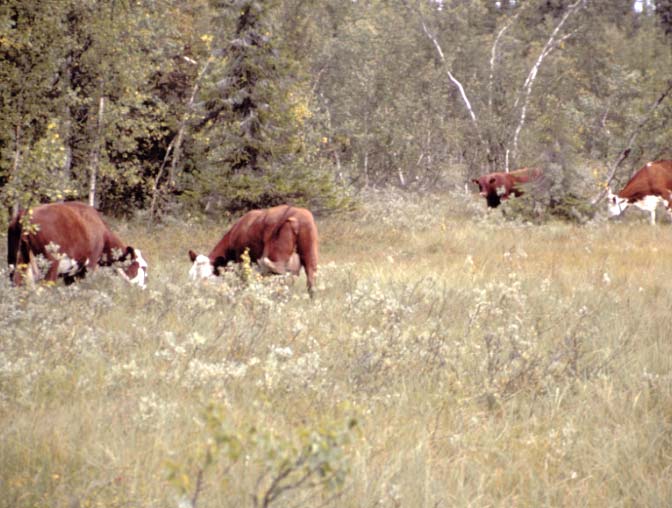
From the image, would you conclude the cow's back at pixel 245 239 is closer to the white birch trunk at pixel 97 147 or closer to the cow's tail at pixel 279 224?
the cow's tail at pixel 279 224

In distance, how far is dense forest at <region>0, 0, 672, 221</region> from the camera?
13539 millimetres

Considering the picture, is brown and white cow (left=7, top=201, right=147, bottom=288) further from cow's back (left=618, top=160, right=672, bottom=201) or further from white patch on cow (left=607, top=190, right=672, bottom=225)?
cow's back (left=618, top=160, right=672, bottom=201)

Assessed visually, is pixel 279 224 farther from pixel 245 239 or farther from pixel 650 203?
pixel 650 203

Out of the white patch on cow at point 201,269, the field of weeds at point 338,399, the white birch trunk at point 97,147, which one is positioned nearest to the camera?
the field of weeds at point 338,399

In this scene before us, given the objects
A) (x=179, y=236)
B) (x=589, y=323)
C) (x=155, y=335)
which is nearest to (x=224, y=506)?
(x=155, y=335)

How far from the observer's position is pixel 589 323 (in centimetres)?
774

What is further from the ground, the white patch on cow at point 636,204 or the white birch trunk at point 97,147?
the white birch trunk at point 97,147

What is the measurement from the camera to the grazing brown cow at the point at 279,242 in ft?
33.2

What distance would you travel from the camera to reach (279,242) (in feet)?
33.5

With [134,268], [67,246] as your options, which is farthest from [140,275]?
[67,246]

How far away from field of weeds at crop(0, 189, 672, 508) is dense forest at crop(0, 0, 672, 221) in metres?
2.40

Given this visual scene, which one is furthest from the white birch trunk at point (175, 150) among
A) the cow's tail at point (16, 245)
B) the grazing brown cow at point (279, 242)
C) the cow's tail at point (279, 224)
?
the cow's tail at point (279, 224)

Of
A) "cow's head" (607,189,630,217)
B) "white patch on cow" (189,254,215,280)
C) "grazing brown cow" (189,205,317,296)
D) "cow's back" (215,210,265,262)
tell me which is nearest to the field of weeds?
"grazing brown cow" (189,205,317,296)

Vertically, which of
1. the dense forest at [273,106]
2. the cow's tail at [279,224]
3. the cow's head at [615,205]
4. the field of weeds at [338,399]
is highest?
the dense forest at [273,106]
